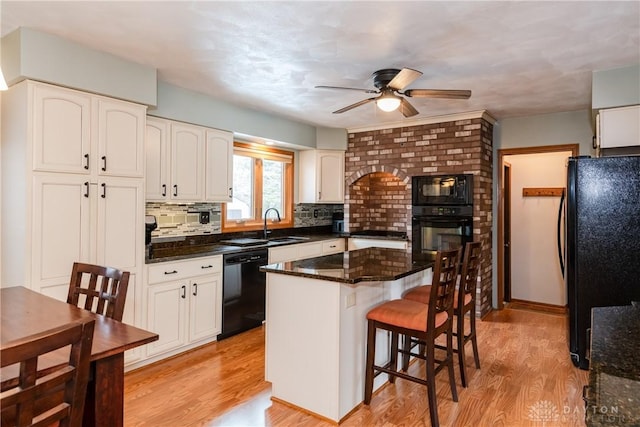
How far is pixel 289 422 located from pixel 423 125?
12.2 ft

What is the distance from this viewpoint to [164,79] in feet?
10.9

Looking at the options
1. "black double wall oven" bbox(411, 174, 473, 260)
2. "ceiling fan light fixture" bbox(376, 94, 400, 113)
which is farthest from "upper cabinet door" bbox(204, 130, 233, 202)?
"black double wall oven" bbox(411, 174, 473, 260)

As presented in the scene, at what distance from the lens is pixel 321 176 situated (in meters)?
5.40

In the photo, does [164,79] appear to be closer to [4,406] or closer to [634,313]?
[4,406]

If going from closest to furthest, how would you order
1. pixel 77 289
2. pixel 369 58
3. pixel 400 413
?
1. pixel 77 289
2. pixel 400 413
3. pixel 369 58

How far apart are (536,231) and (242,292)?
3936 millimetres

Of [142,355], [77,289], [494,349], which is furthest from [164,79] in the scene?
[494,349]

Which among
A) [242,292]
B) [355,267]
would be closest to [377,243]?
[242,292]

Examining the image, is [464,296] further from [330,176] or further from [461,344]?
[330,176]

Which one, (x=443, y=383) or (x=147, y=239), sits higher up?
(x=147, y=239)

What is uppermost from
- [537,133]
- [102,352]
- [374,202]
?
[537,133]

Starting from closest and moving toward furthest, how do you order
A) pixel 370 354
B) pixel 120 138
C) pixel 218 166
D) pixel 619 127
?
pixel 370 354, pixel 120 138, pixel 619 127, pixel 218 166

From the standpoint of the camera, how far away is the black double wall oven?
14.8 feet

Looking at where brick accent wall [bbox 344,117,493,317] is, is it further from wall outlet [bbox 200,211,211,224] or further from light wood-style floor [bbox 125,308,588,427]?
wall outlet [bbox 200,211,211,224]
